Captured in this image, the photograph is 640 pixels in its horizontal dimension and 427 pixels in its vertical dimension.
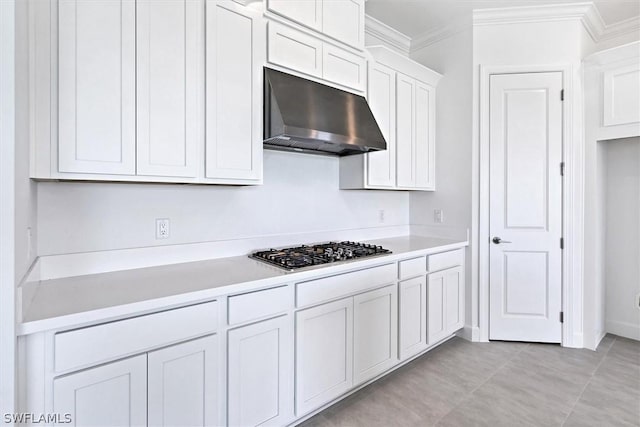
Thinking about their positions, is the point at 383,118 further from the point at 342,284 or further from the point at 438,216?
the point at 342,284

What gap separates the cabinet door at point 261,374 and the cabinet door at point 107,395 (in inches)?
15.5

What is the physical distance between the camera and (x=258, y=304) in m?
1.67

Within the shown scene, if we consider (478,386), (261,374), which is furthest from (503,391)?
(261,374)

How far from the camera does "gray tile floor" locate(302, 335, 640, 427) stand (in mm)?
2025

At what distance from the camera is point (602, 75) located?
2900 mm

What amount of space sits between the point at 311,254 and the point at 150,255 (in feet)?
3.30

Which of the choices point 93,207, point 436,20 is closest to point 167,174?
point 93,207

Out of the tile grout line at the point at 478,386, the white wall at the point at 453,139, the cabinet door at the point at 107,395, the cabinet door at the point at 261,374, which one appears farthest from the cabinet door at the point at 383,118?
the cabinet door at the point at 107,395

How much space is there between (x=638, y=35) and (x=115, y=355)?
16.1ft

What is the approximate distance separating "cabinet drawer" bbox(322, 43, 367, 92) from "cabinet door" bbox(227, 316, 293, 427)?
174 centimetres

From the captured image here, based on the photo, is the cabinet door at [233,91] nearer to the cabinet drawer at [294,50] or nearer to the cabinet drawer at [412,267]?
the cabinet drawer at [294,50]

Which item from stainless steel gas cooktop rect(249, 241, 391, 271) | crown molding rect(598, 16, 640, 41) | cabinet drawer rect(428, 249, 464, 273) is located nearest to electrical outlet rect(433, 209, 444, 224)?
cabinet drawer rect(428, 249, 464, 273)

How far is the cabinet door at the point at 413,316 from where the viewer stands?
251cm

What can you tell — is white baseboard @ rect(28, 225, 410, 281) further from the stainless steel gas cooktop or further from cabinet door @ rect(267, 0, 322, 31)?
cabinet door @ rect(267, 0, 322, 31)
